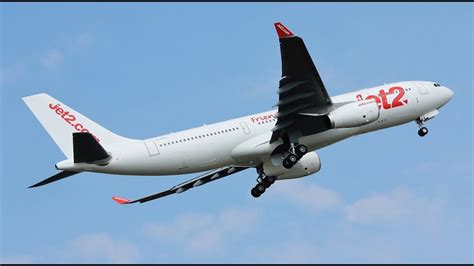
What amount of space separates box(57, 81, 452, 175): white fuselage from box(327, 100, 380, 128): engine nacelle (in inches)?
105

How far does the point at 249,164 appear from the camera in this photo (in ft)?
173

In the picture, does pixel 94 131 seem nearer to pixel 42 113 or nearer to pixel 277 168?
pixel 42 113

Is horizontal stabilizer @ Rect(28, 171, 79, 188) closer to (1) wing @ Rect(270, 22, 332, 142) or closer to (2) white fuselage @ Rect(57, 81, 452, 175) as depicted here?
(2) white fuselage @ Rect(57, 81, 452, 175)

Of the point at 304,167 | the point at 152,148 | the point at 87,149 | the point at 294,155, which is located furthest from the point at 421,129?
the point at 87,149

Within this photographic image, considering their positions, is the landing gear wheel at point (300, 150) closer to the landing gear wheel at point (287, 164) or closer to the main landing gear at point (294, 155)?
the main landing gear at point (294, 155)

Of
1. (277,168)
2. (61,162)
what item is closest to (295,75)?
(277,168)

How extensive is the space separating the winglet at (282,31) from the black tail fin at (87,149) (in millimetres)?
10978

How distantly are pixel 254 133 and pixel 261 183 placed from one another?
16.0ft

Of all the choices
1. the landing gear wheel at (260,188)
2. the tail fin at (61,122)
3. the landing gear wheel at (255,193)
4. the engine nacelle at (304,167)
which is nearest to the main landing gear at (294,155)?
the engine nacelle at (304,167)

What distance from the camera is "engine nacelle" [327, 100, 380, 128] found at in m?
47.5

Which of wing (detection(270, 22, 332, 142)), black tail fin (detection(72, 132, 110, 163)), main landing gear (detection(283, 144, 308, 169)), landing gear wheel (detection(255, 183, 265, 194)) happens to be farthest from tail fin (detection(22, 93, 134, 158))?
landing gear wheel (detection(255, 183, 265, 194))

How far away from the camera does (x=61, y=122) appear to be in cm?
4791

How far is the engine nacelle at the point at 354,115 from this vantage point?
47469 mm

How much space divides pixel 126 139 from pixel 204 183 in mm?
9057
